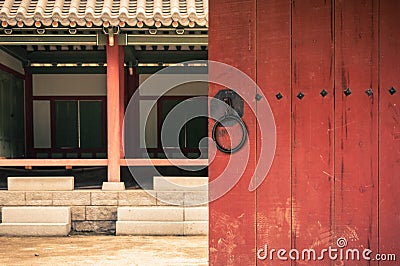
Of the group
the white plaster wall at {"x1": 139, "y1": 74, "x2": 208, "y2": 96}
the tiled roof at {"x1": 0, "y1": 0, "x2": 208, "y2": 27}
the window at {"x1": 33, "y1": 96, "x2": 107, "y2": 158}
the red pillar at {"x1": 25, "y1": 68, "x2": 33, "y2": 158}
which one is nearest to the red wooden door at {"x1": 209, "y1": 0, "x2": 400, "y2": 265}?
the tiled roof at {"x1": 0, "y1": 0, "x2": 208, "y2": 27}

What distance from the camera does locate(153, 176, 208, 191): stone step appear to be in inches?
320

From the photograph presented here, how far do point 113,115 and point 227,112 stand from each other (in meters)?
5.70

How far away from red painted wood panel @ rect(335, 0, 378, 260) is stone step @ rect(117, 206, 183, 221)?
18.0ft

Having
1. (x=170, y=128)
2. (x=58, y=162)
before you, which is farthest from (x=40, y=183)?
(x=170, y=128)

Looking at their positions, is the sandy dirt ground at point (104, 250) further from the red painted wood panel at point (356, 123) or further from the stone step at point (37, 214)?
the red painted wood panel at point (356, 123)

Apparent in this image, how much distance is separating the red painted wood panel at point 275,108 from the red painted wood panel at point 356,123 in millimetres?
234

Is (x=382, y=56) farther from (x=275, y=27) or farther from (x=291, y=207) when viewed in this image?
(x=291, y=207)

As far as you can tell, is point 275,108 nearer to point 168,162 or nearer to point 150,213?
point 168,162

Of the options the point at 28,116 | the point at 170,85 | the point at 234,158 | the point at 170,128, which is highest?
the point at 170,85

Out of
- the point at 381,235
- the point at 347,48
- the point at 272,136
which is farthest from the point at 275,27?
the point at 381,235

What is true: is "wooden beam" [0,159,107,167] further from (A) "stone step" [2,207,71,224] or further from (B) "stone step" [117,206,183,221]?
(B) "stone step" [117,206,183,221]

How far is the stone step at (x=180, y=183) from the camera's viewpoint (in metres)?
8.13

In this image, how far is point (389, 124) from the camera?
261 centimetres

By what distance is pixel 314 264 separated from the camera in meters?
2.67
